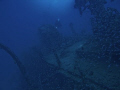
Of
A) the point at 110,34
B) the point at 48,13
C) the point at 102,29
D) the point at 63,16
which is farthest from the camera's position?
the point at 48,13

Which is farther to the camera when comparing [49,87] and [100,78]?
[49,87]

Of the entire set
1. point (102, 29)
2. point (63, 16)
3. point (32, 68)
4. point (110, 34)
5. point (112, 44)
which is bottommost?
point (112, 44)

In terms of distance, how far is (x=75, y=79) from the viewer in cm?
721

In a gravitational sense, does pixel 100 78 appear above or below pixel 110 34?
below

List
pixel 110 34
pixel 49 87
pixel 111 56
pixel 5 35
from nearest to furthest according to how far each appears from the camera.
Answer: pixel 111 56 < pixel 110 34 < pixel 49 87 < pixel 5 35

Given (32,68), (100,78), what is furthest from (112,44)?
(32,68)

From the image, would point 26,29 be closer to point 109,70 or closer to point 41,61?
point 41,61

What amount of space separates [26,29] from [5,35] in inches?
1187

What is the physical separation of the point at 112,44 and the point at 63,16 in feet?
339

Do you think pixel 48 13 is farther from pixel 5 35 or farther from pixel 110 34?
pixel 110 34

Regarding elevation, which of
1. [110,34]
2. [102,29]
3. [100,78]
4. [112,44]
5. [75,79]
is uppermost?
[102,29]

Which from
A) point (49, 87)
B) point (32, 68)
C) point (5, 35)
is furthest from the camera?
point (5, 35)

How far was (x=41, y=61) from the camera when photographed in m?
15.2

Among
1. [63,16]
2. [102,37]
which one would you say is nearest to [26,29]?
[63,16]
